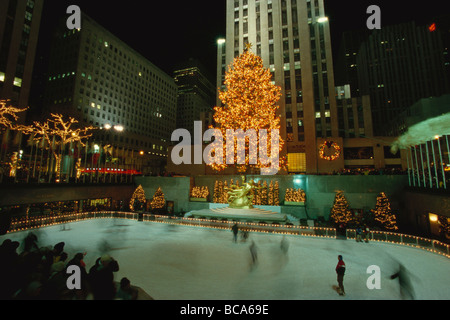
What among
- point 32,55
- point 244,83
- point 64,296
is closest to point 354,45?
point 244,83

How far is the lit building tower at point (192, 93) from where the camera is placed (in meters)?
137

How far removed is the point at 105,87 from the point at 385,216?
88033 mm

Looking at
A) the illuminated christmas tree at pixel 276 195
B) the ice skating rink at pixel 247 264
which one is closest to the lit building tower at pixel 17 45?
the ice skating rink at pixel 247 264

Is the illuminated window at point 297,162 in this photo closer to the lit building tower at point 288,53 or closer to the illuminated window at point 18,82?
the lit building tower at point 288,53

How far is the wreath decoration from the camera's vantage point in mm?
36469

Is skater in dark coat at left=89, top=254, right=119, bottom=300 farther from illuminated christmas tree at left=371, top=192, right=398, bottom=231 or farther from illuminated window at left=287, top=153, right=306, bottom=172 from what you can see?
illuminated window at left=287, top=153, right=306, bottom=172

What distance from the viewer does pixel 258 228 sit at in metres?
16.9

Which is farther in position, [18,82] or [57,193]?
[18,82]

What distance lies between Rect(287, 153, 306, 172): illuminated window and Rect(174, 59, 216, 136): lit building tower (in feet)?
328

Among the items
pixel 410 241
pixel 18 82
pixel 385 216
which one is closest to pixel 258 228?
pixel 410 241

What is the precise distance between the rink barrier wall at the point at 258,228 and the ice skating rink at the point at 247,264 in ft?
1.46

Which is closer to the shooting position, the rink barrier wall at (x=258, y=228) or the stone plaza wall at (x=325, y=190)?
the rink barrier wall at (x=258, y=228)

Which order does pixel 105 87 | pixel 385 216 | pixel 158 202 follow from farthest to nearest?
pixel 105 87
pixel 158 202
pixel 385 216

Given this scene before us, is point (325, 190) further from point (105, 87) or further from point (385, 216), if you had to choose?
point (105, 87)
